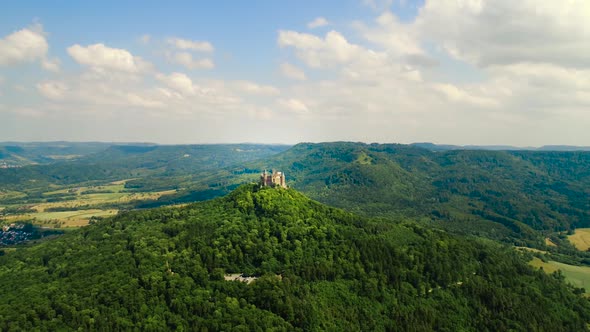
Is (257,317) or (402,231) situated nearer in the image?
(257,317)

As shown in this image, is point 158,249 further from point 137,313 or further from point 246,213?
point 246,213

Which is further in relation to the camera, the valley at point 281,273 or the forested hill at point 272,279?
the valley at point 281,273

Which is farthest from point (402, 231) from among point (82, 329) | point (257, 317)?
point (82, 329)

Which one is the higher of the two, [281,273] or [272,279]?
[272,279]

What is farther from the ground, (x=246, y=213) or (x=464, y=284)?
(x=246, y=213)

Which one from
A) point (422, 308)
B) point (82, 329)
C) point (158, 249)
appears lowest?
point (422, 308)

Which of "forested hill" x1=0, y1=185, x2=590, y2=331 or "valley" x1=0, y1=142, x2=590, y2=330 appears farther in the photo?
"valley" x1=0, y1=142, x2=590, y2=330

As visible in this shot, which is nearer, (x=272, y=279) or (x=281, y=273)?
(x=272, y=279)

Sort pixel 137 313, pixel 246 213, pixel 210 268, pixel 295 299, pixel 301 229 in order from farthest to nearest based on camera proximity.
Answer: pixel 246 213 → pixel 301 229 → pixel 210 268 → pixel 295 299 → pixel 137 313
